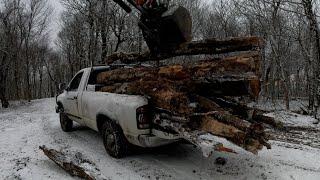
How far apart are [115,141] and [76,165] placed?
3.38 feet

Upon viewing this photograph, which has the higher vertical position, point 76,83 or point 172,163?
point 76,83

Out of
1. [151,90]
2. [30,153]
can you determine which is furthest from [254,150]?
[30,153]

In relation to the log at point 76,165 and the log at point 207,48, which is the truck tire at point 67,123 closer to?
the log at point 207,48

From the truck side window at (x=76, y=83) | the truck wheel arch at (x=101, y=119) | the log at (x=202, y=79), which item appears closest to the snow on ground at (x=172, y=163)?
the truck wheel arch at (x=101, y=119)

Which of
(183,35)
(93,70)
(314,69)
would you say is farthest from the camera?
(314,69)

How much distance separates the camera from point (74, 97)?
30.1ft

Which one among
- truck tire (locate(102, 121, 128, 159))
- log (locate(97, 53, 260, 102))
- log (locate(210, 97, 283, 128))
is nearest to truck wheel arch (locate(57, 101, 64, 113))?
truck tire (locate(102, 121, 128, 159))

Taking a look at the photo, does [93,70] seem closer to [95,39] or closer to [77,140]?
[77,140]

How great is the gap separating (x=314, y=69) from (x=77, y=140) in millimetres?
11843

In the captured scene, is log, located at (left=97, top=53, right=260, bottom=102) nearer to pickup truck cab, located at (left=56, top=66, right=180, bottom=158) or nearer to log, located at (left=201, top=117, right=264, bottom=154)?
pickup truck cab, located at (left=56, top=66, right=180, bottom=158)

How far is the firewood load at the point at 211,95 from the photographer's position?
5048mm

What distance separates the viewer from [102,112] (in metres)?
7.41

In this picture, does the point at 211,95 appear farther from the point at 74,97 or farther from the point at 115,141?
the point at 74,97

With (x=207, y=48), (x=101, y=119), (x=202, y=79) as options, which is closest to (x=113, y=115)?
(x=101, y=119)
